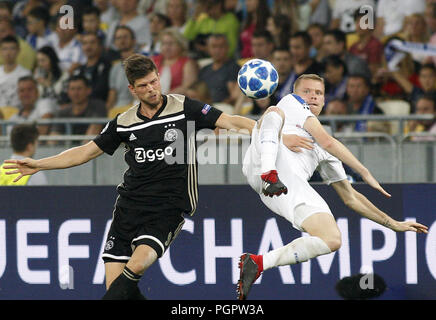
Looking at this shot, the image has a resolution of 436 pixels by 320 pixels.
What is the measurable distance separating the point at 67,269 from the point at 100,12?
5.62m

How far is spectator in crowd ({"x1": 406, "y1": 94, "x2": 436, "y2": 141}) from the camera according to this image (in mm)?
10422

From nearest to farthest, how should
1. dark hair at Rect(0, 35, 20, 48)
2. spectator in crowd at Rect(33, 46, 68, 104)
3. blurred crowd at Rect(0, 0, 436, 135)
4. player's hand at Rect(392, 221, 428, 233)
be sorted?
player's hand at Rect(392, 221, 428, 233) < blurred crowd at Rect(0, 0, 436, 135) < spectator in crowd at Rect(33, 46, 68, 104) < dark hair at Rect(0, 35, 20, 48)

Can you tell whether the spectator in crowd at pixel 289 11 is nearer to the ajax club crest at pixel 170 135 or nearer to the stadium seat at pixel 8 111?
the stadium seat at pixel 8 111

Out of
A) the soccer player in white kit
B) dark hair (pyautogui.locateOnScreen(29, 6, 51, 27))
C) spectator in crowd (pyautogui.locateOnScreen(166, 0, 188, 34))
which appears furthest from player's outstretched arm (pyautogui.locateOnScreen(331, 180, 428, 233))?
dark hair (pyautogui.locateOnScreen(29, 6, 51, 27))

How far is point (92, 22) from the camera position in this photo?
→ 13.0m

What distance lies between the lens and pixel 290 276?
29.1 feet

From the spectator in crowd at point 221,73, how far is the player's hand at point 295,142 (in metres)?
4.21

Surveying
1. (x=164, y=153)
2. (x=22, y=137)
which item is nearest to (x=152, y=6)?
(x=22, y=137)

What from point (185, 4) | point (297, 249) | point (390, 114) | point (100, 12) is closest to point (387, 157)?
point (390, 114)

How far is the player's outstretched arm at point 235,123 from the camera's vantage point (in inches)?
285

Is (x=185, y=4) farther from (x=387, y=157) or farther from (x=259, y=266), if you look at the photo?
(x=259, y=266)

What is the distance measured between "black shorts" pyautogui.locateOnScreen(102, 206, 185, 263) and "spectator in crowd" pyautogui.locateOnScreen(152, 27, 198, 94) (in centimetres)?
468

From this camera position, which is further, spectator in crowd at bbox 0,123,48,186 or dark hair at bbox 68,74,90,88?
dark hair at bbox 68,74,90,88

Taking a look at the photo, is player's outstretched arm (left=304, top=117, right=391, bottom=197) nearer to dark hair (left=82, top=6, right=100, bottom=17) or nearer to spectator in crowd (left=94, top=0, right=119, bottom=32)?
dark hair (left=82, top=6, right=100, bottom=17)
